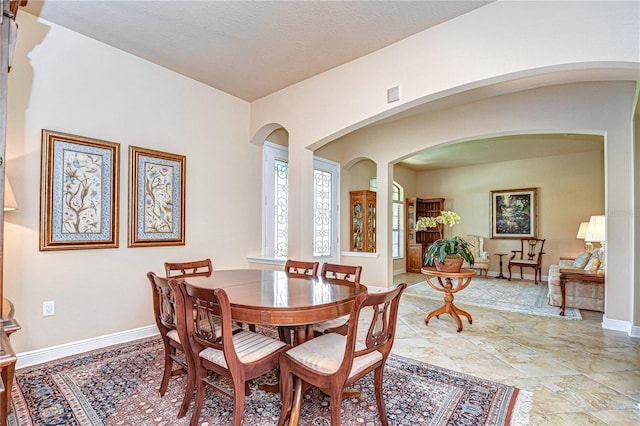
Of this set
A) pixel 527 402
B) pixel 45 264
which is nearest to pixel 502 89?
pixel 527 402

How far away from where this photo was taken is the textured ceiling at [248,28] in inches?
102

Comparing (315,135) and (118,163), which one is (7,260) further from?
(315,135)

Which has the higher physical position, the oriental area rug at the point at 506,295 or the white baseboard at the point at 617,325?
the white baseboard at the point at 617,325

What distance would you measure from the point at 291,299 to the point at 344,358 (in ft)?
1.70

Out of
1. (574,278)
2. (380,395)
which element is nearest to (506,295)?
(574,278)

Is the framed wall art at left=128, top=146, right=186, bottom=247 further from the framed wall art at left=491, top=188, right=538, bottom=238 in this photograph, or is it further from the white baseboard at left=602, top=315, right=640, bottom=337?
the framed wall art at left=491, top=188, right=538, bottom=238

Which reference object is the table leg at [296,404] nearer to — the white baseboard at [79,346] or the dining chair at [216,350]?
the dining chair at [216,350]

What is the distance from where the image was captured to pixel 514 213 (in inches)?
309

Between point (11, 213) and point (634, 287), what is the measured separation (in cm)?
625

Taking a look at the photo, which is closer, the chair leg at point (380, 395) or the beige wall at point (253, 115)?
the chair leg at point (380, 395)

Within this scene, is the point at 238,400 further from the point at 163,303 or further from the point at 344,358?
the point at 163,303

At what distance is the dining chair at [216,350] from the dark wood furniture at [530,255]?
7038 millimetres

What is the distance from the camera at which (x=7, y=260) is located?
102 inches

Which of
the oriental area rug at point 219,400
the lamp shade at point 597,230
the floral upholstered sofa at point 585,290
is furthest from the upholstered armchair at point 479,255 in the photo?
the oriental area rug at point 219,400
